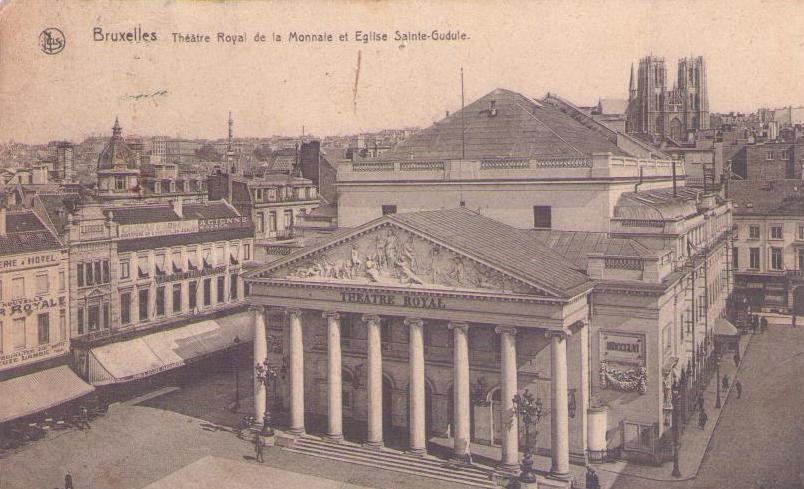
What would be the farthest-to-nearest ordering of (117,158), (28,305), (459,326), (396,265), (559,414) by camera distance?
(117,158)
(28,305)
(396,265)
(459,326)
(559,414)

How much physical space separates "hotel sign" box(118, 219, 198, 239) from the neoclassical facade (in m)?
11.8

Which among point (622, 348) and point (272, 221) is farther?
point (272, 221)

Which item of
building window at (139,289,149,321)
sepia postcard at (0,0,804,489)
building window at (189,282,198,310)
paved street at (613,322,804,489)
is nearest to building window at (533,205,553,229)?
sepia postcard at (0,0,804,489)

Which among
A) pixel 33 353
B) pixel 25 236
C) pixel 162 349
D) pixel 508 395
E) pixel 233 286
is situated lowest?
pixel 162 349

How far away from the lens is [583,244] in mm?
33938

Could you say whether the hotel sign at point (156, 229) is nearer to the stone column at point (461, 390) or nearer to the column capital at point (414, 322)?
the column capital at point (414, 322)

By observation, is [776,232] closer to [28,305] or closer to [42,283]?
[42,283]

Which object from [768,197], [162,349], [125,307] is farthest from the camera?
[768,197]

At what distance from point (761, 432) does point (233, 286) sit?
1207 inches

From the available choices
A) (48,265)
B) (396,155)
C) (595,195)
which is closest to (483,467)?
(595,195)

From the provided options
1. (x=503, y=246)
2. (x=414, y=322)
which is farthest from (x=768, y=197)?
(x=414, y=322)

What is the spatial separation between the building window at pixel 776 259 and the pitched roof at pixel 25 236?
1797 inches

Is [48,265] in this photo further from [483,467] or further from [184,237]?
[483,467]

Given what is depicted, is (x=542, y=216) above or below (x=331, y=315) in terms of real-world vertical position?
above
